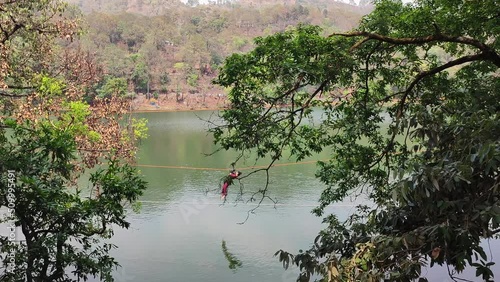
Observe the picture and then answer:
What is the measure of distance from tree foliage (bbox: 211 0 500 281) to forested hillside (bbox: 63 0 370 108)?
16.8 meters

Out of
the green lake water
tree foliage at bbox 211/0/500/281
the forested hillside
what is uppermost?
the forested hillside

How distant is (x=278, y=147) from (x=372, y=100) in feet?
3.00

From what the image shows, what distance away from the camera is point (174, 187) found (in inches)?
354

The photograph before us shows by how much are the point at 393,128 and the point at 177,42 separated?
1318 inches

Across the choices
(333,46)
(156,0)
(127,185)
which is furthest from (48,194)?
(156,0)

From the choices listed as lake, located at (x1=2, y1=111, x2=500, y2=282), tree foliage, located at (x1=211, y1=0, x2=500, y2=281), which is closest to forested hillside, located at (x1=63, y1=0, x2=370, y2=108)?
lake, located at (x1=2, y1=111, x2=500, y2=282)

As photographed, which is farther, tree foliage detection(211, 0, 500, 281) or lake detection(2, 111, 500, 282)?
lake detection(2, 111, 500, 282)

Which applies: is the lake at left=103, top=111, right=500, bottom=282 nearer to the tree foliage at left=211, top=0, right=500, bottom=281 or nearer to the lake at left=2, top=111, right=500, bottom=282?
the lake at left=2, top=111, right=500, bottom=282

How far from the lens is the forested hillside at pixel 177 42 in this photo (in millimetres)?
27219

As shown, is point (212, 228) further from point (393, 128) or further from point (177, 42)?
point (177, 42)

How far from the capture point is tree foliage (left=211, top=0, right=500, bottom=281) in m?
1.21

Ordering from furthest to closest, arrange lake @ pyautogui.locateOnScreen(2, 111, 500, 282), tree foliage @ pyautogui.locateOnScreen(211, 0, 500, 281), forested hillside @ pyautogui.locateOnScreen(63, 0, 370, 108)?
forested hillside @ pyautogui.locateOnScreen(63, 0, 370, 108)
lake @ pyautogui.locateOnScreen(2, 111, 500, 282)
tree foliage @ pyautogui.locateOnScreen(211, 0, 500, 281)

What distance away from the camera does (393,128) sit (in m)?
1.90

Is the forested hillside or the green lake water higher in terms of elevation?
the forested hillside
